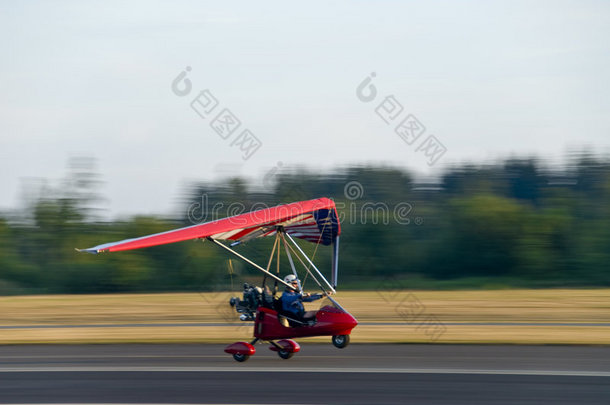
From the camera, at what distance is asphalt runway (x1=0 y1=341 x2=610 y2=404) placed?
28.8 feet

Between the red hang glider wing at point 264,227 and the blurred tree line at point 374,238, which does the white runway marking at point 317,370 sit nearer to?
the red hang glider wing at point 264,227

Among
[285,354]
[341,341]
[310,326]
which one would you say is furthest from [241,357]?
[341,341]

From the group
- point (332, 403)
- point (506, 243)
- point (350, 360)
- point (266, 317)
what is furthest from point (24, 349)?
point (506, 243)

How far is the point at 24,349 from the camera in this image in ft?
46.1

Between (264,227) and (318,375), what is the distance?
11.7ft

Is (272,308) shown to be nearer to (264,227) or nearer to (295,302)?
(295,302)

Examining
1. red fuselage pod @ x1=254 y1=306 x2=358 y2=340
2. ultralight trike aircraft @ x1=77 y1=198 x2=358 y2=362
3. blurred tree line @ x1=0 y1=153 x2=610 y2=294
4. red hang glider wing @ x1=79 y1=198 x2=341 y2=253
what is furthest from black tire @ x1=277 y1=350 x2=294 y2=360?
blurred tree line @ x1=0 y1=153 x2=610 y2=294

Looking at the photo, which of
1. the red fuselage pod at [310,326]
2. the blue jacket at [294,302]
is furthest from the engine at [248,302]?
the blue jacket at [294,302]

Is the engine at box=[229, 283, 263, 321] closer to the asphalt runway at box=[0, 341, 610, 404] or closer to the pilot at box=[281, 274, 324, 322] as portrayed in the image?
the pilot at box=[281, 274, 324, 322]

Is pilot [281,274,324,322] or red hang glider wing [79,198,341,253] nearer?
red hang glider wing [79,198,341,253]

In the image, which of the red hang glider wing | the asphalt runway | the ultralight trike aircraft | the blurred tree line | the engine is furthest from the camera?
the blurred tree line

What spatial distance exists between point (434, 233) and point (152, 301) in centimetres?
2315

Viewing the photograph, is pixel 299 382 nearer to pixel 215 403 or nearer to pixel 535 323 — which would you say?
pixel 215 403

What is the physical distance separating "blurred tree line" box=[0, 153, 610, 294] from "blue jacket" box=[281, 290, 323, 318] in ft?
74.8
